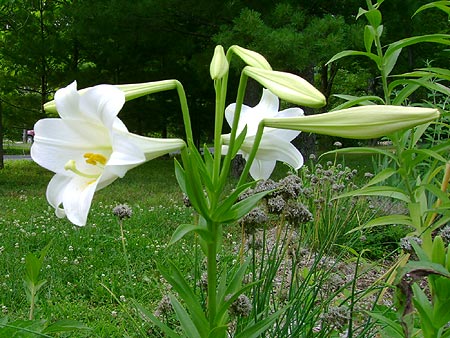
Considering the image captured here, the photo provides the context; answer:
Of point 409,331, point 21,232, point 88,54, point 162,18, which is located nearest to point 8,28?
point 88,54

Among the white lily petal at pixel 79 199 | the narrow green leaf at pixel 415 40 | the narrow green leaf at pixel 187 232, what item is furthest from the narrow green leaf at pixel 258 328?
the narrow green leaf at pixel 415 40

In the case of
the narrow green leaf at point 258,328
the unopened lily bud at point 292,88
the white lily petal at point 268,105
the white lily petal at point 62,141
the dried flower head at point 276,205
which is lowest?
the narrow green leaf at point 258,328

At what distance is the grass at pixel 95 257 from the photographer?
248 centimetres

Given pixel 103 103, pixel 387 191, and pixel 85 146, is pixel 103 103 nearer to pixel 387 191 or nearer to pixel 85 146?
pixel 85 146

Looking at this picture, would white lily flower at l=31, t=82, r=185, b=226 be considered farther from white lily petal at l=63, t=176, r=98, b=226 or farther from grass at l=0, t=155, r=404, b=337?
grass at l=0, t=155, r=404, b=337

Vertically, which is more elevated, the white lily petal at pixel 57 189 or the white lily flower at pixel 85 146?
the white lily flower at pixel 85 146

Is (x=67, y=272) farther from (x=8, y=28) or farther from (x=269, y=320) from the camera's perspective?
(x=8, y=28)

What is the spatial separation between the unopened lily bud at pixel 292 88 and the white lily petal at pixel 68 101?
309mm

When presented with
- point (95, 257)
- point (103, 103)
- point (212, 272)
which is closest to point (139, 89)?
point (103, 103)

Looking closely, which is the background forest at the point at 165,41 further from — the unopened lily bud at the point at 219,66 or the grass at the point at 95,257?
the unopened lily bud at the point at 219,66

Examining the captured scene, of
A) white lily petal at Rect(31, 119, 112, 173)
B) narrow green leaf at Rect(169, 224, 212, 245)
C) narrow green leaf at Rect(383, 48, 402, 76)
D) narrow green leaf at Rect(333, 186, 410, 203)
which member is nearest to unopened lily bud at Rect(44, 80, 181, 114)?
white lily petal at Rect(31, 119, 112, 173)

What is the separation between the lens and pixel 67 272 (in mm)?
3031

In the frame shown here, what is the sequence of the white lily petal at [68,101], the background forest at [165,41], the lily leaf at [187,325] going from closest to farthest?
the white lily petal at [68,101] → the lily leaf at [187,325] → the background forest at [165,41]

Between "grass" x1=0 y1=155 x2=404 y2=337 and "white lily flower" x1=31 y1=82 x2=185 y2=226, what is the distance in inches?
23.5
